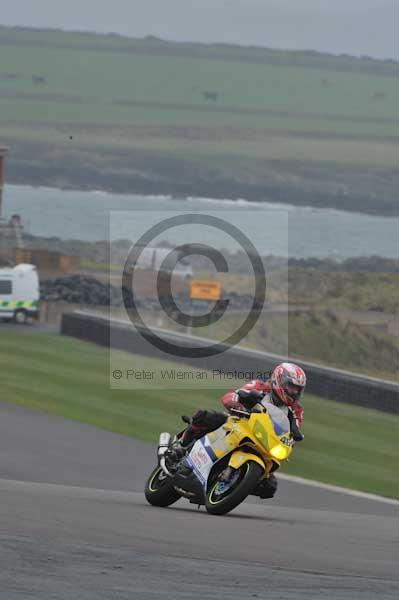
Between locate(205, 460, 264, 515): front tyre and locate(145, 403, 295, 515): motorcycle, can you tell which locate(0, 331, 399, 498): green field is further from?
locate(205, 460, 264, 515): front tyre

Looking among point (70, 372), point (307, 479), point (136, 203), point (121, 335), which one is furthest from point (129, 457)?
point (136, 203)

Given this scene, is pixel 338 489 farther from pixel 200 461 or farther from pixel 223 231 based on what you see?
pixel 223 231

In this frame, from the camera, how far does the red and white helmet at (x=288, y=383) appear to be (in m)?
12.2

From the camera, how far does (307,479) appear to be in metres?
19.1

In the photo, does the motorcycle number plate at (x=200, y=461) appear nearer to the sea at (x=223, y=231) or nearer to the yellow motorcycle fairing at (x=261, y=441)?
the yellow motorcycle fairing at (x=261, y=441)

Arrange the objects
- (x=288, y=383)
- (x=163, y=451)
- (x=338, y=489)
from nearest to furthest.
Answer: (x=288, y=383), (x=163, y=451), (x=338, y=489)

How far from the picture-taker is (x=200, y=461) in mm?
12359

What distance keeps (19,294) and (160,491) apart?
31024 millimetres

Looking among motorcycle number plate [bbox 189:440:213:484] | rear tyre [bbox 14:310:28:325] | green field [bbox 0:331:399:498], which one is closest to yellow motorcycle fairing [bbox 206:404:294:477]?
motorcycle number plate [bbox 189:440:213:484]

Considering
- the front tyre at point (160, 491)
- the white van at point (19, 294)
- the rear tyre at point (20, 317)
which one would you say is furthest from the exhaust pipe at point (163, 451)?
the white van at point (19, 294)

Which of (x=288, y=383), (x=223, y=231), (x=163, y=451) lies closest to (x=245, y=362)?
(x=163, y=451)

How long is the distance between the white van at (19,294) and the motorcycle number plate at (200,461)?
1213 inches

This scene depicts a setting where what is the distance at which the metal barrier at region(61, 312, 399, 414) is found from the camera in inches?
1054

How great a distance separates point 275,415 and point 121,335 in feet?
72.8
